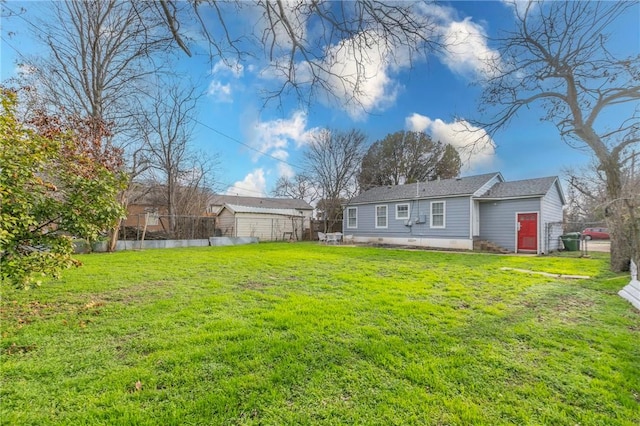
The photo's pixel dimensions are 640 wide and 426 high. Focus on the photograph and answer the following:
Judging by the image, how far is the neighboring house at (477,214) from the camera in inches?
498

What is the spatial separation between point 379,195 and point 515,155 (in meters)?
11.2

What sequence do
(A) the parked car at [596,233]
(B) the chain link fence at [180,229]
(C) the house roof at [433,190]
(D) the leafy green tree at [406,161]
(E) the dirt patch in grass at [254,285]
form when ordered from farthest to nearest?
(D) the leafy green tree at [406,161], (A) the parked car at [596,233], (B) the chain link fence at [180,229], (C) the house roof at [433,190], (E) the dirt patch in grass at [254,285]

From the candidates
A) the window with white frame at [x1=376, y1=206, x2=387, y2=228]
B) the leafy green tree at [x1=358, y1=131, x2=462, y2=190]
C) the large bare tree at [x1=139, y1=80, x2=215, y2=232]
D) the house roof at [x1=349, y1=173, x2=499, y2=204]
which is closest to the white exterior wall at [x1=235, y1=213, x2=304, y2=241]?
the large bare tree at [x1=139, y1=80, x2=215, y2=232]

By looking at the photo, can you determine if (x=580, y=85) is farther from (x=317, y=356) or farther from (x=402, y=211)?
(x=402, y=211)

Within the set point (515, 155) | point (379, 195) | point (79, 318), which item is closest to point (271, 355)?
point (79, 318)

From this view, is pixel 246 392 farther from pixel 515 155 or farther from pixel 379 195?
pixel 379 195

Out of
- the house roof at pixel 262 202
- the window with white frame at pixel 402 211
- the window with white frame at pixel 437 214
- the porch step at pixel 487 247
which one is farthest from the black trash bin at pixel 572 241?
the house roof at pixel 262 202

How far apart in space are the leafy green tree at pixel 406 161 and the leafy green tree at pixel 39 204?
22756 mm

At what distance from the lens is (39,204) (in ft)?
11.7

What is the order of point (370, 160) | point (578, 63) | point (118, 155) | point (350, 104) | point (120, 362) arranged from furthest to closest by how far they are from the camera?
1. point (370, 160)
2. point (118, 155)
3. point (578, 63)
4. point (350, 104)
5. point (120, 362)

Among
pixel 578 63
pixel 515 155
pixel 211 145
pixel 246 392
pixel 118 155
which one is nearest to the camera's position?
pixel 246 392

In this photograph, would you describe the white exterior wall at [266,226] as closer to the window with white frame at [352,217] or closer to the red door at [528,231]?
the window with white frame at [352,217]

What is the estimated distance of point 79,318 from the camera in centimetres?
376

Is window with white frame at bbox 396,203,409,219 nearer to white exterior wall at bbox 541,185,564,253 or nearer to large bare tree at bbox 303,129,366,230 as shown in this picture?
white exterior wall at bbox 541,185,564,253
